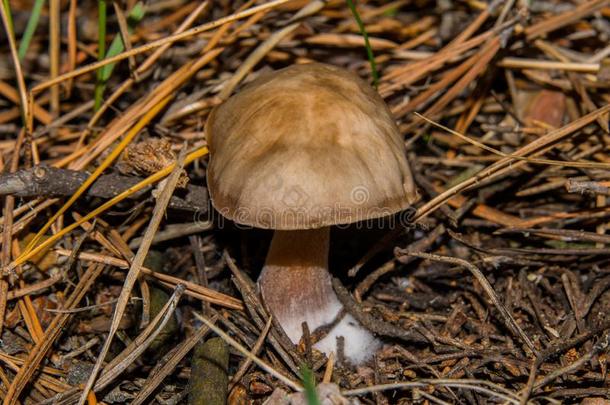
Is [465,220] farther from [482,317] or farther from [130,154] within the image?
[130,154]

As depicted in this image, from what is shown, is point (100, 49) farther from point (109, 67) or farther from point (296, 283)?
point (296, 283)

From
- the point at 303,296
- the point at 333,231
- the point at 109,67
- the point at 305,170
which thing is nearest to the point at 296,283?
the point at 303,296

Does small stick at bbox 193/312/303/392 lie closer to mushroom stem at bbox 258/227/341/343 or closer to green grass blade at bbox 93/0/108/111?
mushroom stem at bbox 258/227/341/343

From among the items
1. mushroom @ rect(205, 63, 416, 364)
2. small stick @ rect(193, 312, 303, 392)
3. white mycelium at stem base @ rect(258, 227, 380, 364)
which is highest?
mushroom @ rect(205, 63, 416, 364)

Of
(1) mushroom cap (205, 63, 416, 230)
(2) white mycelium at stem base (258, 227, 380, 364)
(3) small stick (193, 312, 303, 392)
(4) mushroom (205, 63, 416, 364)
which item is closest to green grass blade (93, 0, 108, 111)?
(4) mushroom (205, 63, 416, 364)

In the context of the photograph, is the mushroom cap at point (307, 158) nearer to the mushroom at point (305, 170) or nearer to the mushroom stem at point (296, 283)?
the mushroom at point (305, 170)

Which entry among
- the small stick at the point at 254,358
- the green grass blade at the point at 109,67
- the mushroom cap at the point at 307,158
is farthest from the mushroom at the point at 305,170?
the green grass blade at the point at 109,67
